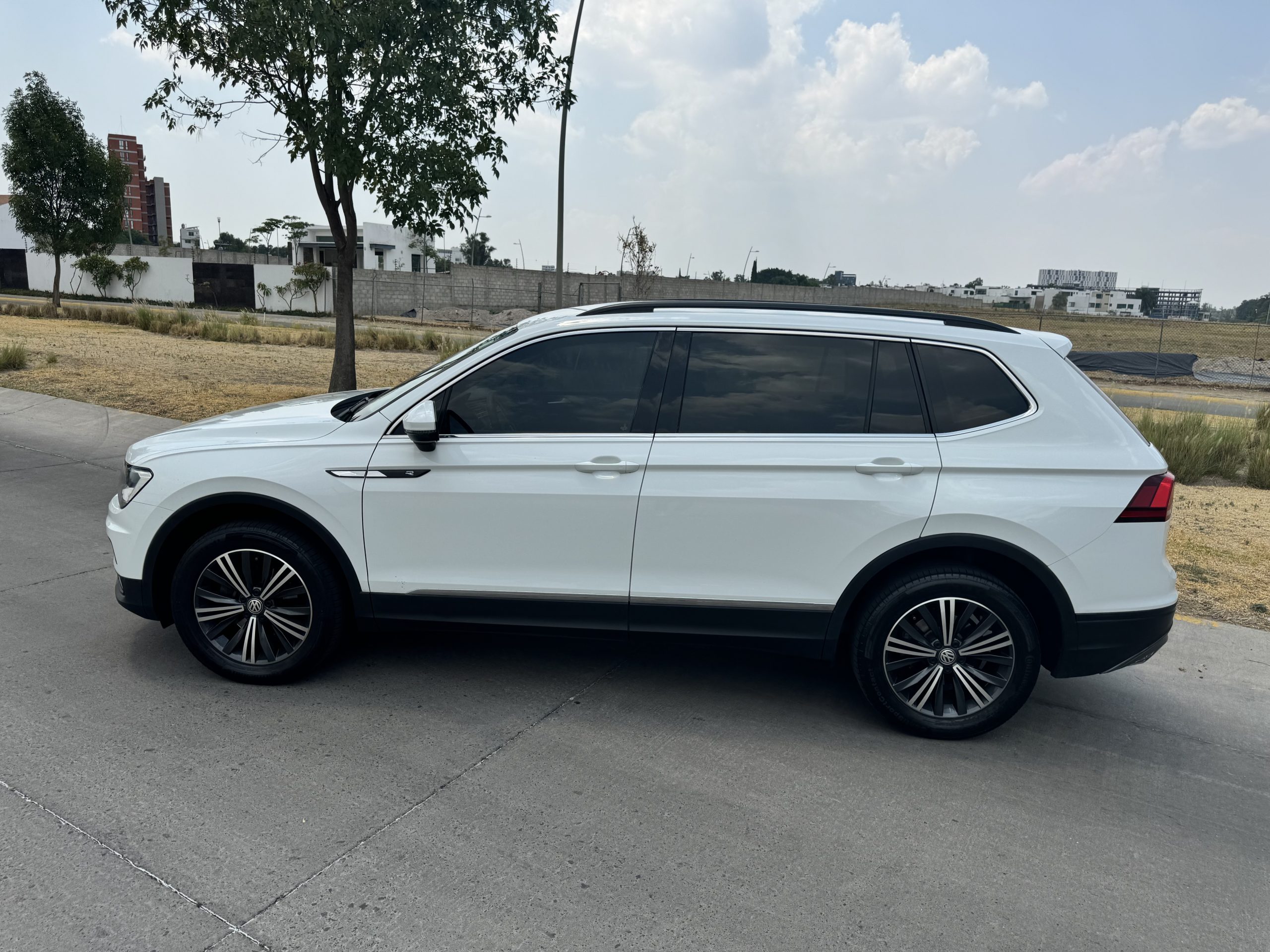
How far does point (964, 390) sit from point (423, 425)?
93.9 inches

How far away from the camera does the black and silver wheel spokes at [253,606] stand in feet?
14.3

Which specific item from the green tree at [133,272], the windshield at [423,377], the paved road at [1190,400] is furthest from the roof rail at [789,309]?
the green tree at [133,272]

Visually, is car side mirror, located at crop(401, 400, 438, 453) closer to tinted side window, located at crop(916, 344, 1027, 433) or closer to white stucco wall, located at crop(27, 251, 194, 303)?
tinted side window, located at crop(916, 344, 1027, 433)

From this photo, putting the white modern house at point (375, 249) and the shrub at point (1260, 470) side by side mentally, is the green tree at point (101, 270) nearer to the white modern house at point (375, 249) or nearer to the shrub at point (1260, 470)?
the white modern house at point (375, 249)

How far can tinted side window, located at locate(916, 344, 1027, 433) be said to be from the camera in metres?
4.08

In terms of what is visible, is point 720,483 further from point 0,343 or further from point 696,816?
point 0,343

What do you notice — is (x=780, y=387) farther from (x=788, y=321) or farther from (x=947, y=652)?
(x=947, y=652)

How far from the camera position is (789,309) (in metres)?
4.32

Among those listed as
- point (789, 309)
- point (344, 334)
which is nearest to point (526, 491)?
point (789, 309)

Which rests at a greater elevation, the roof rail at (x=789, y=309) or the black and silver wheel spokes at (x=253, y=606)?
the roof rail at (x=789, y=309)

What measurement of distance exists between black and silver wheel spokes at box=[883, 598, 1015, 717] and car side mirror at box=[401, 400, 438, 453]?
220 cm

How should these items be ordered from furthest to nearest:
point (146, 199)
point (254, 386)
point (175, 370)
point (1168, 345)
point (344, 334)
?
1. point (146, 199)
2. point (1168, 345)
3. point (175, 370)
4. point (254, 386)
5. point (344, 334)

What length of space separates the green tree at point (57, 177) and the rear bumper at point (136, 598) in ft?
113

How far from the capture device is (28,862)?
3.05 meters
